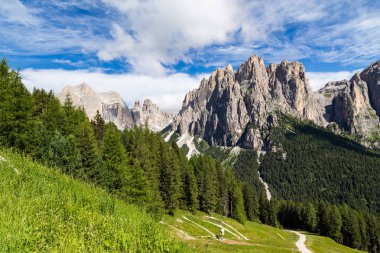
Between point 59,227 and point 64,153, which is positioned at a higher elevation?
point 64,153

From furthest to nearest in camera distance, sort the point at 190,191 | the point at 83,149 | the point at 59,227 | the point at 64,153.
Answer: the point at 190,191, the point at 83,149, the point at 64,153, the point at 59,227

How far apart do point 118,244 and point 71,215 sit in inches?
70.3

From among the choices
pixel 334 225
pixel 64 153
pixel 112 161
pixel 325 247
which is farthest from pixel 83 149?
pixel 334 225

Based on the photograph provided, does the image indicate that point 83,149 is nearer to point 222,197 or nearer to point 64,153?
point 64,153

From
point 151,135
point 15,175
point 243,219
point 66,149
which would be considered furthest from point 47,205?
point 243,219

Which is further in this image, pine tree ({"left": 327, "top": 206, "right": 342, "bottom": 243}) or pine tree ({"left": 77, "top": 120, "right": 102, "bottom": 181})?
pine tree ({"left": 327, "top": 206, "right": 342, "bottom": 243})

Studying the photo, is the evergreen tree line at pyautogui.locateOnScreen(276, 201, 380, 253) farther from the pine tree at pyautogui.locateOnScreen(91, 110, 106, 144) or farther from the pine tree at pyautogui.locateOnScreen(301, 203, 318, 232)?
the pine tree at pyautogui.locateOnScreen(91, 110, 106, 144)

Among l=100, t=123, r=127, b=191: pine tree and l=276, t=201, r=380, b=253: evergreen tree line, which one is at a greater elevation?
l=100, t=123, r=127, b=191: pine tree

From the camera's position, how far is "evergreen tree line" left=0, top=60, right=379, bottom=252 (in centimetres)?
4116

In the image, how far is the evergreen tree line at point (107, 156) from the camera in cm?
4116

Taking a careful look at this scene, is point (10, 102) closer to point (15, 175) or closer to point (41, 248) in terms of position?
point (15, 175)

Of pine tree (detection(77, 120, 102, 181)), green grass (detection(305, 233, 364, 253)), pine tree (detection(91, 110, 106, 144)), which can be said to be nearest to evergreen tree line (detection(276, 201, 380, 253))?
green grass (detection(305, 233, 364, 253))

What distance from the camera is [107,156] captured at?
159ft

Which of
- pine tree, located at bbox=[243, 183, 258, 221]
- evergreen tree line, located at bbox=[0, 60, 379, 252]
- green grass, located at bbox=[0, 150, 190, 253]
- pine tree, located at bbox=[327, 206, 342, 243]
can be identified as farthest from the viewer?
pine tree, located at bbox=[327, 206, 342, 243]
